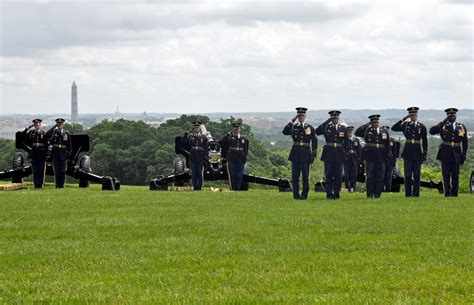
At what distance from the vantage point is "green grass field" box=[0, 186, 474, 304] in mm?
9453

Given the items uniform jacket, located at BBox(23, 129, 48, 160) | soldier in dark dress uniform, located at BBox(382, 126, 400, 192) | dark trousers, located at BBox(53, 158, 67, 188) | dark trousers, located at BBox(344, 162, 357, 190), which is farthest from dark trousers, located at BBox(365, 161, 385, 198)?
uniform jacket, located at BBox(23, 129, 48, 160)

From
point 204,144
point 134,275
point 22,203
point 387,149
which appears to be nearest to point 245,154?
point 204,144

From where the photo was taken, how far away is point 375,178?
885 inches

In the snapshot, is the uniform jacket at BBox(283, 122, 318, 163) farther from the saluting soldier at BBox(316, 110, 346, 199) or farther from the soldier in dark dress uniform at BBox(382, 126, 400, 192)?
the soldier in dark dress uniform at BBox(382, 126, 400, 192)

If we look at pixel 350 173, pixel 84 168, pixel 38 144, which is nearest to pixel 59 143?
pixel 38 144

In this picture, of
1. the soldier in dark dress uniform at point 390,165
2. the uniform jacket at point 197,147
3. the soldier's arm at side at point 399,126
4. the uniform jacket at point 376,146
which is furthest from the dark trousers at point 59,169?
the soldier's arm at side at point 399,126

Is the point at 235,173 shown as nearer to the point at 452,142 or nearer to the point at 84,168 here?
the point at 84,168

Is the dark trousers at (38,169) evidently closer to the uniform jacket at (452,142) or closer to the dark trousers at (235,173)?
the dark trousers at (235,173)

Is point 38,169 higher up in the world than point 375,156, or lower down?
lower down

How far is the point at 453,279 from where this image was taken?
32.9 feet

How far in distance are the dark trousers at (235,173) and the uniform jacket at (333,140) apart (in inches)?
196

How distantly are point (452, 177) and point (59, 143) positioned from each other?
30.2 ft

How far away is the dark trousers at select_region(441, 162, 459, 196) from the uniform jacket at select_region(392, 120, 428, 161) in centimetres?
55

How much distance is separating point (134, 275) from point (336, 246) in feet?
9.57
